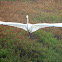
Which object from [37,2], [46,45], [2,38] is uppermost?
[37,2]

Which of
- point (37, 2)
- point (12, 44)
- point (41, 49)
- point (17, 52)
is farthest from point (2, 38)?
point (37, 2)

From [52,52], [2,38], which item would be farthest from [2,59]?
[52,52]

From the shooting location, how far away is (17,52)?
3680 millimetres

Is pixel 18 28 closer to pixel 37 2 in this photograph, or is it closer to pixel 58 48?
pixel 58 48

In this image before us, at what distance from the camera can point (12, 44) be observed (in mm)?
3986

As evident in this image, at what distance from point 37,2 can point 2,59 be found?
705cm

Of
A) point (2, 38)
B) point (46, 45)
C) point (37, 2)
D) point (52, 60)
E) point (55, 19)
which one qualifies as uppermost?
point (37, 2)

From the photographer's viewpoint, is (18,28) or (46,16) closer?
(18,28)

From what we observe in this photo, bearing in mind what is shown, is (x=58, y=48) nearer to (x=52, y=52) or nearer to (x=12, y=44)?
(x=52, y=52)

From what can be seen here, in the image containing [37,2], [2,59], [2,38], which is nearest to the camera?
[2,59]

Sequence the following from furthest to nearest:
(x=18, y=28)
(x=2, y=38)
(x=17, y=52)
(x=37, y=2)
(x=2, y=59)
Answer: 1. (x=37, y=2)
2. (x=18, y=28)
3. (x=2, y=38)
4. (x=17, y=52)
5. (x=2, y=59)

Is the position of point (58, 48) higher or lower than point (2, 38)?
lower

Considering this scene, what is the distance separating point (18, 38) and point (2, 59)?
1.12m

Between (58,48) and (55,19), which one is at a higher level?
(55,19)
